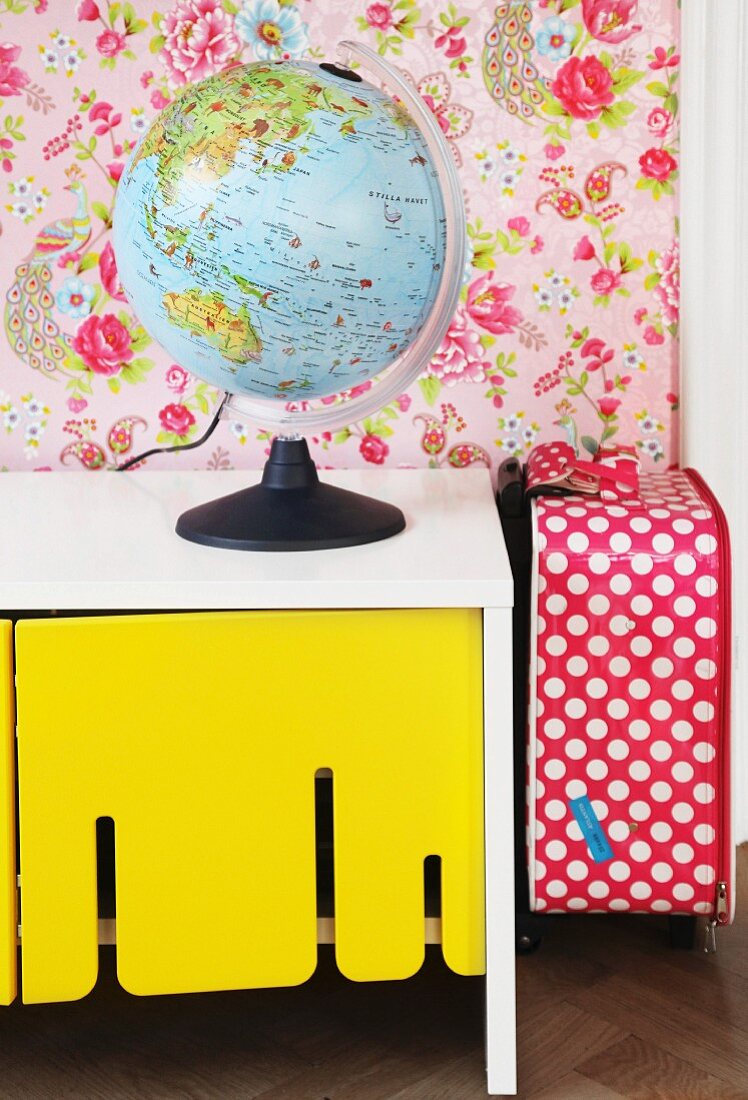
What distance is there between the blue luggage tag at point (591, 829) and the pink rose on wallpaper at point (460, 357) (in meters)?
0.62

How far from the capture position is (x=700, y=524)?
1.24 m

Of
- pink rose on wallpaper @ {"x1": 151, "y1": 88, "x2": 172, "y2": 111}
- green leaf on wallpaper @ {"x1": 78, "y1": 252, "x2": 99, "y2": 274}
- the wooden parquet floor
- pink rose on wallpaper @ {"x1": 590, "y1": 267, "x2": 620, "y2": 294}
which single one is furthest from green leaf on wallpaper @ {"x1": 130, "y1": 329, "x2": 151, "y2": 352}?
the wooden parquet floor

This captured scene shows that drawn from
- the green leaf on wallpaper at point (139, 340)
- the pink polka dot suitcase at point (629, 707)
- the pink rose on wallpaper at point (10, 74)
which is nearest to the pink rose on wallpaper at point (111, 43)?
the pink rose on wallpaper at point (10, 74)

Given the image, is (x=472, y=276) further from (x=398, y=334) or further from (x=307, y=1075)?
(x=307, y=1075)

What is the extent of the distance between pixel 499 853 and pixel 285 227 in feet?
2.02

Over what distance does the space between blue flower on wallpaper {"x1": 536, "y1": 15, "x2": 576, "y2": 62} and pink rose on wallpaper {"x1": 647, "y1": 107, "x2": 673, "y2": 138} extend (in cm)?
14

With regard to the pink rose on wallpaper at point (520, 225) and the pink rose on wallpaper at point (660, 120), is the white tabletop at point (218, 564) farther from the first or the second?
the pink rose on wallpaper at point (660, 120)

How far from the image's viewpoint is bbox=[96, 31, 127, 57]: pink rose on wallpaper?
1.53 meters

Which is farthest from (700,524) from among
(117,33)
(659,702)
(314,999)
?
(117,33)

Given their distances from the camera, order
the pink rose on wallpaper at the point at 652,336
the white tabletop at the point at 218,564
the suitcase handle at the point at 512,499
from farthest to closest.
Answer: the pink rose on wallpaper at the point at 652,336 < the suitcase handle at the point at 512,499 < the white tabletop at the point at 218,564

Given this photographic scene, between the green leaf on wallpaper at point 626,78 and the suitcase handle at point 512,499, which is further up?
the green leaf on wallpaper at point 626,78

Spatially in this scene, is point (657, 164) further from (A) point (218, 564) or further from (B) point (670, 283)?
(A) point (218, 564)

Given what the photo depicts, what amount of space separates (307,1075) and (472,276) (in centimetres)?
101

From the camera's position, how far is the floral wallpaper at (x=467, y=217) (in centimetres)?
151
